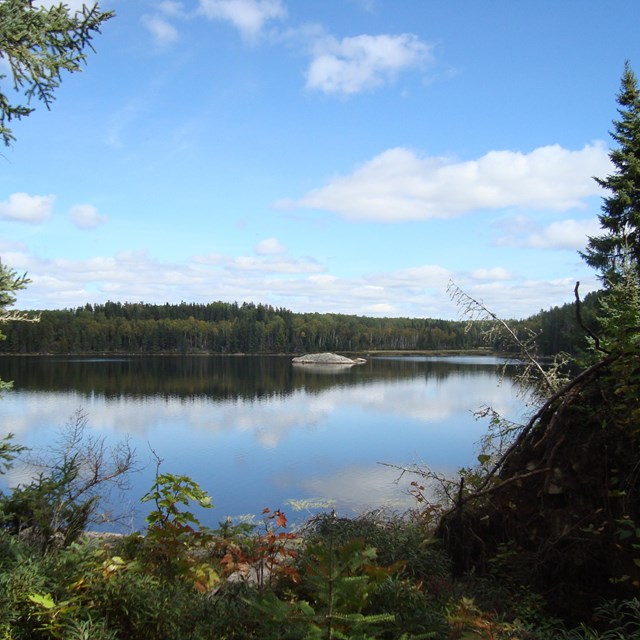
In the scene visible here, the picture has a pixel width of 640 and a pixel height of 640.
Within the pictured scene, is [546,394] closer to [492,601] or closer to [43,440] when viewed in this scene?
[492,601]

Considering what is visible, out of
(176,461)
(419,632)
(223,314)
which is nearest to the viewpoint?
(419,632)

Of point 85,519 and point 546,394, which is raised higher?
point 546,394

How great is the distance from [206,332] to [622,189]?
134 metres

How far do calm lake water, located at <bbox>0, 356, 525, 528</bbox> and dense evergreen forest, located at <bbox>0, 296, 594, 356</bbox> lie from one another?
3123 inches

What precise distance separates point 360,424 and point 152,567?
86.7 feet

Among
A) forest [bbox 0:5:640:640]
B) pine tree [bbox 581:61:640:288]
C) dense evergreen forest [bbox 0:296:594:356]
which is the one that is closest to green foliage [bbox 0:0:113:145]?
forest [bbox 0:5:640:640]

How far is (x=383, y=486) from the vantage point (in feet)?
51.9

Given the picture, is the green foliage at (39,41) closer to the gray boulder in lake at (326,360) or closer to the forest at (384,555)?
the forest at (384,555)

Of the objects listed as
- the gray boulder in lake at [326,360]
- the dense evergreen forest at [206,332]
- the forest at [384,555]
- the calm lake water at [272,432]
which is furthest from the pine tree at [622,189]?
the dense evergreen forest at [206,332]

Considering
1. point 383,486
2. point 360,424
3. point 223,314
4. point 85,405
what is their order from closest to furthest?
point 383,486
point 360,424
point 85,405
point 223,314

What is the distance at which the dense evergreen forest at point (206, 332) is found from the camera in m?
124

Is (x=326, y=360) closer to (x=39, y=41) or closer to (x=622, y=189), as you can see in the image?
(x=622, y=189)

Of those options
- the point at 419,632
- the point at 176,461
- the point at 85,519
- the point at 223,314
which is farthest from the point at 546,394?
the point at 223,314

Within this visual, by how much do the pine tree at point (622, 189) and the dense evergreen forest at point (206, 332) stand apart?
103940 mm
